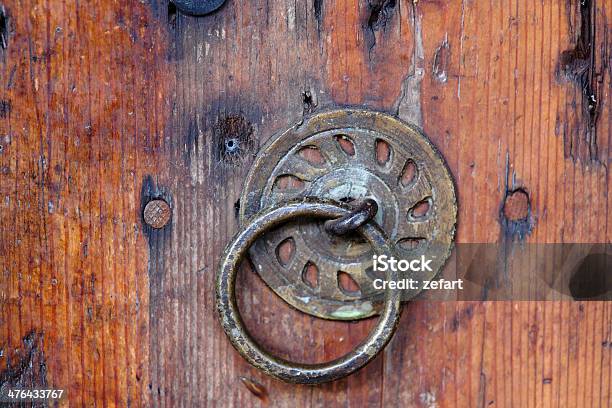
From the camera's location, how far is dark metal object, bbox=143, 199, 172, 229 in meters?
0.66

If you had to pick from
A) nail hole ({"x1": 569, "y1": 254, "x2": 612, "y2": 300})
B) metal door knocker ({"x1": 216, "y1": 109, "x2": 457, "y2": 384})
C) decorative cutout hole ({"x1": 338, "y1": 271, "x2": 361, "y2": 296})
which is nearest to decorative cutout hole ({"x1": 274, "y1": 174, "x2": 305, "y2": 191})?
metal door knocker ({"x1": 216, "y1": 109, "x2": 457, "y2": 384})

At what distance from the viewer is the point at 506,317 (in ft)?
2.16

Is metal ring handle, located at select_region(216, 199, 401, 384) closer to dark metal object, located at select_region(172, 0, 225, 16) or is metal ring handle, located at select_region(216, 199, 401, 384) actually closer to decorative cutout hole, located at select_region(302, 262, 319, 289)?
decorative cutout hole, located at select_region(302, 262, 319, 289)

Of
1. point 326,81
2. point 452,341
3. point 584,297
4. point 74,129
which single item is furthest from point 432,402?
point 74,129

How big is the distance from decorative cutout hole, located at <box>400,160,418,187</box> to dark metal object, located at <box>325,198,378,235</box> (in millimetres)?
67

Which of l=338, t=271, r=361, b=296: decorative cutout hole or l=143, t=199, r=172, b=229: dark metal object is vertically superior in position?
l=143, t=199, r=172, b=229: dark metal object

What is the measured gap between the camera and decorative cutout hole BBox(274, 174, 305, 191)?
0.65m

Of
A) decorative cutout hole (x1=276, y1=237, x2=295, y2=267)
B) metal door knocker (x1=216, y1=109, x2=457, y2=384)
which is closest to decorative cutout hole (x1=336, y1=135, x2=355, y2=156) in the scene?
metal door knocker (x1=216, y1=109, x2=457, y2=384)

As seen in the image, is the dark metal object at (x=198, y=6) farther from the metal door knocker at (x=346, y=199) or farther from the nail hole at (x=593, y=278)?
the nail hole at (x=593, y=278)

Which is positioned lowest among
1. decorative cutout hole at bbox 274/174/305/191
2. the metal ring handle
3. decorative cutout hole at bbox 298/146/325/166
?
the metal ring handle

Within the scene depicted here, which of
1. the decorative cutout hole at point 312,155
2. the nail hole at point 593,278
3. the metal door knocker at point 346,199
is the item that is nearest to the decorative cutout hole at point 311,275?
the metal door knocker at point 346,199

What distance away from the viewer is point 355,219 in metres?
0.58

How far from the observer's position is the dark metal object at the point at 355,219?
1.90 feet

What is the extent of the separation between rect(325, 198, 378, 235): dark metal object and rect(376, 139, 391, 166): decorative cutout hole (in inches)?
2.7
